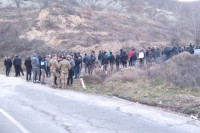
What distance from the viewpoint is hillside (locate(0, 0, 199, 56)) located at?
122ft

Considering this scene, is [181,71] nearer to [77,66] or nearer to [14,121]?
[77,66]

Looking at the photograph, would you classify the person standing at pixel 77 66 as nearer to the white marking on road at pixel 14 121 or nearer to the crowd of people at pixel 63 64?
the crowd of people at pixel 63 64

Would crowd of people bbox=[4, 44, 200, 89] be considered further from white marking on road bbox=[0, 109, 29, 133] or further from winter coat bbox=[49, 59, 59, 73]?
white marking on road bbox=[0, 109, 29, 133]

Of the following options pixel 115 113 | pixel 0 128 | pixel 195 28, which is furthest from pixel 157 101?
pixel 195 28

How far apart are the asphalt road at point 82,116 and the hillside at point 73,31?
21839 mm

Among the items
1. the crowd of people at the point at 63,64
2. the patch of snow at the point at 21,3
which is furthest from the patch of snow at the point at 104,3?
the crowd of people at the point at 63,64

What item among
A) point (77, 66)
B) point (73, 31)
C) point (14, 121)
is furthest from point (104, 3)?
point (14, 121)

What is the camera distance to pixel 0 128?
316 inches

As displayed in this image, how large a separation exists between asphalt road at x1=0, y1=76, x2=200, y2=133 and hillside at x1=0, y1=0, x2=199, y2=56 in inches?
860

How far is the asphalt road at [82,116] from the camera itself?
798cm

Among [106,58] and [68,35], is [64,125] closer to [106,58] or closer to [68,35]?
[106,58]

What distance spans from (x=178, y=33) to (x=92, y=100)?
29139 mm

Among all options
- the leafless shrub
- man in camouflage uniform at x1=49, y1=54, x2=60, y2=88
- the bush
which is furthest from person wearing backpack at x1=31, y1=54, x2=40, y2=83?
the bush

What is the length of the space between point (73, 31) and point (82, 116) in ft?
108
